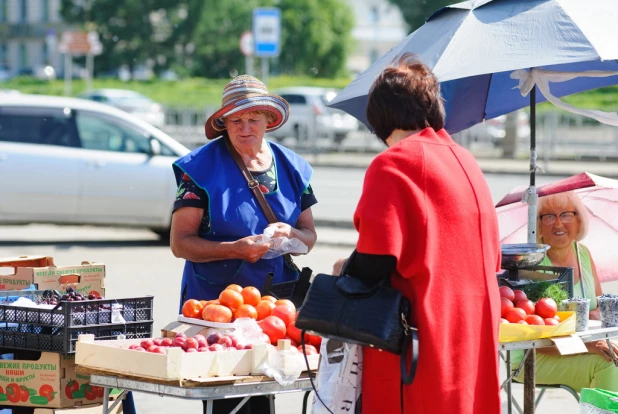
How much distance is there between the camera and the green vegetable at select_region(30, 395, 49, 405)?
465 cm

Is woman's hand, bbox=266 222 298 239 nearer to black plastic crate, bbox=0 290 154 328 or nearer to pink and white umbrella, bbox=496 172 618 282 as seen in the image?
black plastic crate, bbox=0 290 154 328

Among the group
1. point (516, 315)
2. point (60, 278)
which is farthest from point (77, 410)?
point (516, 315)

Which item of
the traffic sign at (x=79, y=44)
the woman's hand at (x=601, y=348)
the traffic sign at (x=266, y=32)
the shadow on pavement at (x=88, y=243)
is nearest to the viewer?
the woman's hand at (x=601, y=348)

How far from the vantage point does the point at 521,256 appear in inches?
195

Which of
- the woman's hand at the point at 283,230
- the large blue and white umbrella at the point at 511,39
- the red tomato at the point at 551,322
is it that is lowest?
the red tomato at the point at 551,322

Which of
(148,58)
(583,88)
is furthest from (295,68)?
(583,88)

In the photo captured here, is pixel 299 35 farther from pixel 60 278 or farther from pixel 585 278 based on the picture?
pixel 60 278

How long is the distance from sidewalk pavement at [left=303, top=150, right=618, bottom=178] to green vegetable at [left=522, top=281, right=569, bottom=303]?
56.1 ft

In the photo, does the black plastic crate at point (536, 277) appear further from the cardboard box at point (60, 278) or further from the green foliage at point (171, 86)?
the green foliage at point (171, 86)

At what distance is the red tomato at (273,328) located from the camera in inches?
161

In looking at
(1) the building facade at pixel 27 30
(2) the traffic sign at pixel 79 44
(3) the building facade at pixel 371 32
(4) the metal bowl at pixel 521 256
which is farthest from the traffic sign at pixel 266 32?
(1) the building facade at pixel 27 30

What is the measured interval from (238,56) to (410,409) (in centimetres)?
6193

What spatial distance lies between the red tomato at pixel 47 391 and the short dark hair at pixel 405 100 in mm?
2010

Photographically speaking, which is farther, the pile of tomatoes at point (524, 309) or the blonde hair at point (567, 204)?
the blonde hair at point (567, 204)
